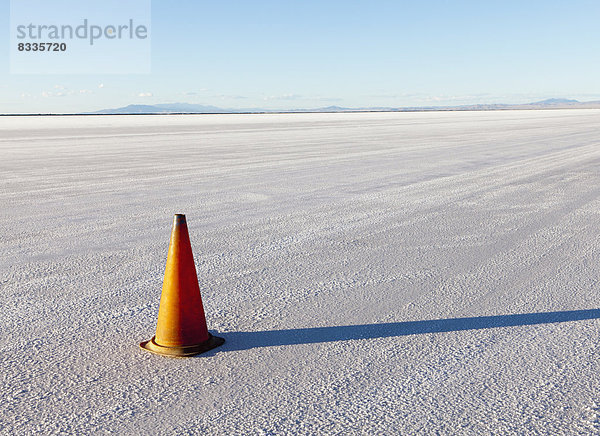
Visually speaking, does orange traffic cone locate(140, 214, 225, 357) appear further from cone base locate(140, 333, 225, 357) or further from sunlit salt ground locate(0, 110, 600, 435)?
sunlit salt ground locate(0, 110, 600, 435)

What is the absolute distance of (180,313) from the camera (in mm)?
3598

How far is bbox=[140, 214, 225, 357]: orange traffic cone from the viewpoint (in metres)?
3.55

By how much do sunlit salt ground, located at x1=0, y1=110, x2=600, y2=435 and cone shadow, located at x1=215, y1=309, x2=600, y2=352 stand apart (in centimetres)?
2

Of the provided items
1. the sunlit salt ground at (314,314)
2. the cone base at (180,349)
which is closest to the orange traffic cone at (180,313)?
→ the cone base at (180,349)

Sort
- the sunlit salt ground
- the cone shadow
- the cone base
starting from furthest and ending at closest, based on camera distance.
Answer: the cone shadow → the cone base → the sunlit salt ground

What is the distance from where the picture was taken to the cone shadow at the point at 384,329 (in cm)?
370

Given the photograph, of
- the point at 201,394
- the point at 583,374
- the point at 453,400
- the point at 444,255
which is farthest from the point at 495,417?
the point at 444,255

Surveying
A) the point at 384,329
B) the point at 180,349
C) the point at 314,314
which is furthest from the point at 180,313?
the point at 384,329

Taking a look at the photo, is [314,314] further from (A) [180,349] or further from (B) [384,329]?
(A) [180,349]

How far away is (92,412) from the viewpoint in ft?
9.21

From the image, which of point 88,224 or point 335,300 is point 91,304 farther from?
point 88,224

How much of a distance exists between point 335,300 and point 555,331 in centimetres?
142

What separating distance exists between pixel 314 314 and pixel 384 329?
506 mm

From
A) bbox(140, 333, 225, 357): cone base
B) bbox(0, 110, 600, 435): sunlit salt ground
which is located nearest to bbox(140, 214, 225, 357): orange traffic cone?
bbox(140, 333, 225, 357): cone base
